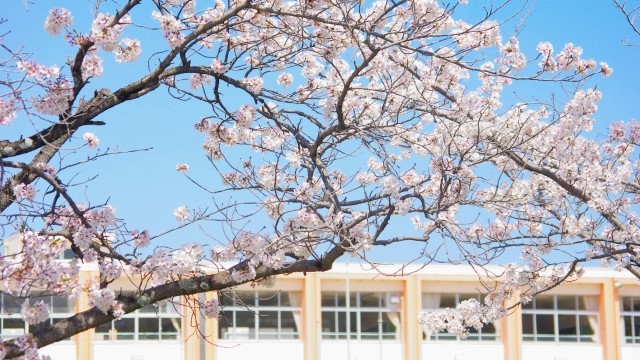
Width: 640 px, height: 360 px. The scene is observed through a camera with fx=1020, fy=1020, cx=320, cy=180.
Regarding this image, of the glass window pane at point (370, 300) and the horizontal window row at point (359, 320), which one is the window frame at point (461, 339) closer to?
the horizontal window row at point (359, 320)

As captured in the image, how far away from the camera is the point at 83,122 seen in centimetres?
660

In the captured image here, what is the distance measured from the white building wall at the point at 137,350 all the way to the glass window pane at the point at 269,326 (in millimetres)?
2834

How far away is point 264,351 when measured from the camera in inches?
1268

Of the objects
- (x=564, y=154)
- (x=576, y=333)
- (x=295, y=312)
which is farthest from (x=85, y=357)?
(x=564, y=154)

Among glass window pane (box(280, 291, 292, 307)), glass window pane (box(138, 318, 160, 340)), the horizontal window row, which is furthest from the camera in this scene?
glass window pane (box(280, 291, 292, 307))

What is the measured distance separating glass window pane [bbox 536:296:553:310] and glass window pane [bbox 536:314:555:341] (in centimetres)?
30

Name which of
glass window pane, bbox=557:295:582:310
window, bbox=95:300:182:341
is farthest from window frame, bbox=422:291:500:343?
window, bbox=95:300:182:341

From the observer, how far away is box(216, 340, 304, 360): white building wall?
105ft

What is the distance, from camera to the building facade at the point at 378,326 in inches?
1222

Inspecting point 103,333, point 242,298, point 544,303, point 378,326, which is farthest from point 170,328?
point 544,303

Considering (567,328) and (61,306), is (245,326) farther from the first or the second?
(567,328)

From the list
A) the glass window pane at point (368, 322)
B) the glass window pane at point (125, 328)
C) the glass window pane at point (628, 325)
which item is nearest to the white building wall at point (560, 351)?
the glass window pane at point (628, 325)

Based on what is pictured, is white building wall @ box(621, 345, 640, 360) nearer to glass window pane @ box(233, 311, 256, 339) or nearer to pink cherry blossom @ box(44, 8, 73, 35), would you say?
glass window pane @ box(233, 311, 256, 339)

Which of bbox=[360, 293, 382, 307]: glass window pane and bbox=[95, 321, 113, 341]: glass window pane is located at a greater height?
bbox=[360, 293, 382, 307]: glass window pane
